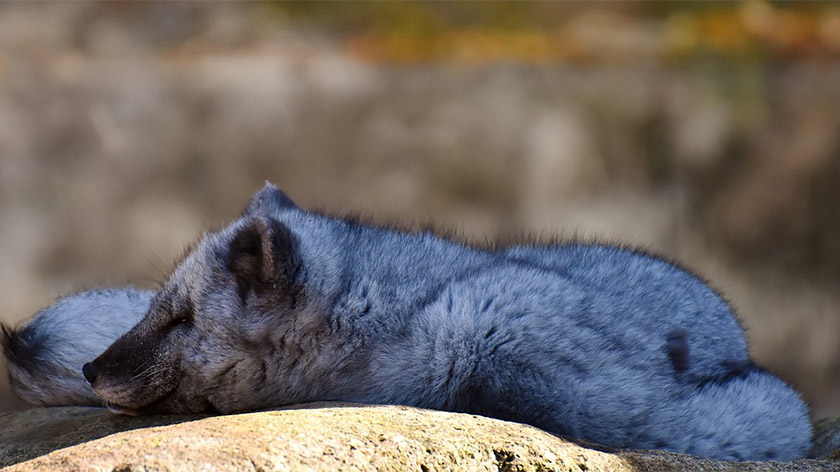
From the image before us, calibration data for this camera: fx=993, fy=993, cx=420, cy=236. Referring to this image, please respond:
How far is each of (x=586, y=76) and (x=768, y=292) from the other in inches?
97.8

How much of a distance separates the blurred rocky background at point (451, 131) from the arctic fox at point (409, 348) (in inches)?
187

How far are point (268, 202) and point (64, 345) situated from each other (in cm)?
104

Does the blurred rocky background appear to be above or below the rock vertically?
above

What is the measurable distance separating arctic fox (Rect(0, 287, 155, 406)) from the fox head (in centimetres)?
70

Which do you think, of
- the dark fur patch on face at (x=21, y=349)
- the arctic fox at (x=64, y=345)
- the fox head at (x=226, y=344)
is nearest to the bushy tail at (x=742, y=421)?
the fox head at (x=226, y=344)

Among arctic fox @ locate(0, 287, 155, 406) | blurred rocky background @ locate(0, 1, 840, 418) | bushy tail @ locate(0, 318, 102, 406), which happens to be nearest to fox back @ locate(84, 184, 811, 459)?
arctic fox @ locate(0, 287, 155, 406)

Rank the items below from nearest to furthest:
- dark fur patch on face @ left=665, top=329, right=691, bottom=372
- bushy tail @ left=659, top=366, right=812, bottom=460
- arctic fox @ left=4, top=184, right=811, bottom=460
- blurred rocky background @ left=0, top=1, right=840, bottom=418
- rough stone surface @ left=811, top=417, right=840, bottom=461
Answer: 1. arctic fox @ left=4, top=184, right=811, bottom=460
2. bushy tail @ left=659, top=366, right=812, bottom=460
3. dark fur patch on face @ left=665, top=329, right=691, bottom=372
4. rough stone surface @ left=811, top=417, right=840, bottom=461
5. blurred rocky background @ left=0, top=1, right=840, bottom=418

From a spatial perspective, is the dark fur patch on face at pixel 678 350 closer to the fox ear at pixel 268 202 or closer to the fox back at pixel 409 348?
the fox back at pixel 409 348

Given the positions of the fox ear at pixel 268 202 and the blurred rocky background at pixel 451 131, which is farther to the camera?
the blurred rocky background at pixel 451 131

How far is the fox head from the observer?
131 inches


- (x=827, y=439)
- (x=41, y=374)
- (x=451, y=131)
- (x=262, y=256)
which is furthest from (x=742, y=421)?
(x=451, y=131)

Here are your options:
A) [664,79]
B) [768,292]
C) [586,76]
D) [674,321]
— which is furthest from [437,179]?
[674,321]

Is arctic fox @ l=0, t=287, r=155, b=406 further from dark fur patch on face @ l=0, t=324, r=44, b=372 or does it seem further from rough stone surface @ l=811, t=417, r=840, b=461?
rough stone surface @ l=811, t=417, r=840, b=461

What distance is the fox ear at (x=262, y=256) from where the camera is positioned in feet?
10.7
